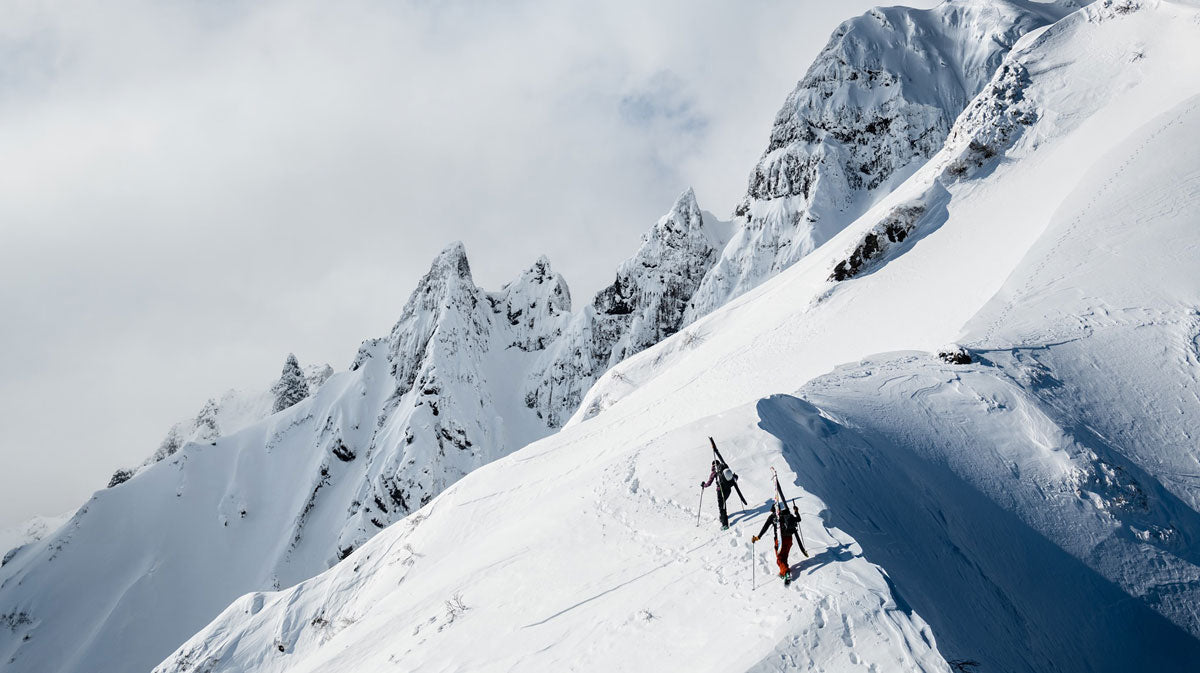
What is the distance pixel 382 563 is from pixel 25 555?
9462 centimetres

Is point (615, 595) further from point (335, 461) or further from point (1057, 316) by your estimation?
point (335, 461)

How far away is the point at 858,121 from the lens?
97250 millimetres

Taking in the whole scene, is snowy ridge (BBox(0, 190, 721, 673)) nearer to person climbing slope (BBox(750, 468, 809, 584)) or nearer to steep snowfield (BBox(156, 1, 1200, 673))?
steep snowfield (BBox(156, 1, 1200, 673))

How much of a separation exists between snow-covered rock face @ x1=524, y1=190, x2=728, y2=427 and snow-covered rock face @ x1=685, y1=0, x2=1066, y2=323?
→ 8.12m

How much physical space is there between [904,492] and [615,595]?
250 inches

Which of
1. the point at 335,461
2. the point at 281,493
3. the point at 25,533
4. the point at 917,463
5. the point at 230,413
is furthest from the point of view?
the point at 25,533

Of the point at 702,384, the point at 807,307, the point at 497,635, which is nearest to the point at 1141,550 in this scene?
the point at 497,635

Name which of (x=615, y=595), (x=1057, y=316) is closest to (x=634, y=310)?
(x=1057, y=316)

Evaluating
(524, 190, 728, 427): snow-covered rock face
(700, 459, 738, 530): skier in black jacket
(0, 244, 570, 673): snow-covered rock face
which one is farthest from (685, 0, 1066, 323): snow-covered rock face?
(700, 459, 738, 530): skier in black jacket

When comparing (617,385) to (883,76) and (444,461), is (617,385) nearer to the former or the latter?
(444,461)

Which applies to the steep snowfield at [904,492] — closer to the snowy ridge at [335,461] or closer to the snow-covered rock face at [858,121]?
the snow-covered rock face at [858,121]

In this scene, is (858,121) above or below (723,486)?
above

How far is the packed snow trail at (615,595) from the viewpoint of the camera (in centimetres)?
845

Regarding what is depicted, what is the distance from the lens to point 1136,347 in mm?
18203
